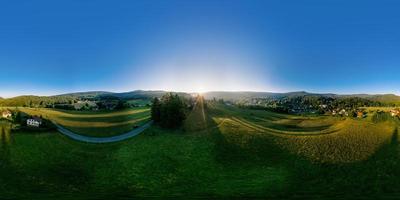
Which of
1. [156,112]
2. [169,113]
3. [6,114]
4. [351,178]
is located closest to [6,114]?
[6,114]

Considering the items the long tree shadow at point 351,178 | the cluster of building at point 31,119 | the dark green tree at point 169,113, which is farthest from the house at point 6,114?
the long tree shadow at point 351,178

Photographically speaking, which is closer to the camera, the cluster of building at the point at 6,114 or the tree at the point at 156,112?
the cluster of building at the point at 6,114

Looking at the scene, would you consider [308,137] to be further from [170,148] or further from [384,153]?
[170,148]

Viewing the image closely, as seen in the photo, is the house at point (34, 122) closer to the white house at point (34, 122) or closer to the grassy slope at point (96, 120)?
the white house at point (34, 122)

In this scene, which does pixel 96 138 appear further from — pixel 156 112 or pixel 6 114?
pixel 6 114

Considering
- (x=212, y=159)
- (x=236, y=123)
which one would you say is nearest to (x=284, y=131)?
(x=236, y=123)
